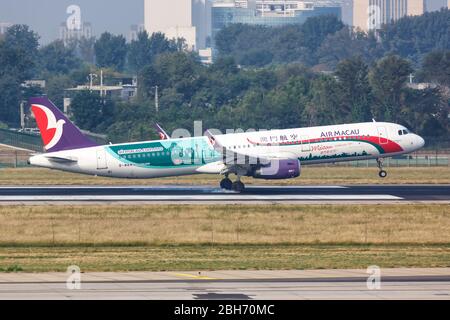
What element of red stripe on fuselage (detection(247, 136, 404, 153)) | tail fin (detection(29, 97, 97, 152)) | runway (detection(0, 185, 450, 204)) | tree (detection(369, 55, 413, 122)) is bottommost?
runway (detection(0, 185, 450, 204))

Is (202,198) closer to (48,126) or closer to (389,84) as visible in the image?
(48,126)

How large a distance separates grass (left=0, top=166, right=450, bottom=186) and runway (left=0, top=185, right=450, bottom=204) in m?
Result: 3.88

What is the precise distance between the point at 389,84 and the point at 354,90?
4.16 meters

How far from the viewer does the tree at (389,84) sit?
12925 cm

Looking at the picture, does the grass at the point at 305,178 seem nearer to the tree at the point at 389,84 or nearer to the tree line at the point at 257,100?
the tree line at the point at 257,100

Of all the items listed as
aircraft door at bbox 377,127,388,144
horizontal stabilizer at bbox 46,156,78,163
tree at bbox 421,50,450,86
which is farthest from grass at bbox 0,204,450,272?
tree at bbox 421,50,450,86

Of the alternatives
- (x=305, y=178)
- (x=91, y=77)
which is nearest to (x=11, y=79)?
(x=91, y=77)

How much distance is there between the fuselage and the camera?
70438mm

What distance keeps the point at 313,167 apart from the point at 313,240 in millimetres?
39896

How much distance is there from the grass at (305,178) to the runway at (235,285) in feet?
122

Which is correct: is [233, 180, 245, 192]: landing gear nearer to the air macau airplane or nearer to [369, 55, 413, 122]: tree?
the air macau airplane

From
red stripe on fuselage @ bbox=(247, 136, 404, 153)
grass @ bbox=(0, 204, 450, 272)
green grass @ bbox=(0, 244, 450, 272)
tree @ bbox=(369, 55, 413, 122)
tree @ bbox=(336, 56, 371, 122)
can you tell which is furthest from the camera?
tree @ bbox=(369, 55, 413, 122)

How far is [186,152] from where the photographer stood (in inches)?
2771
